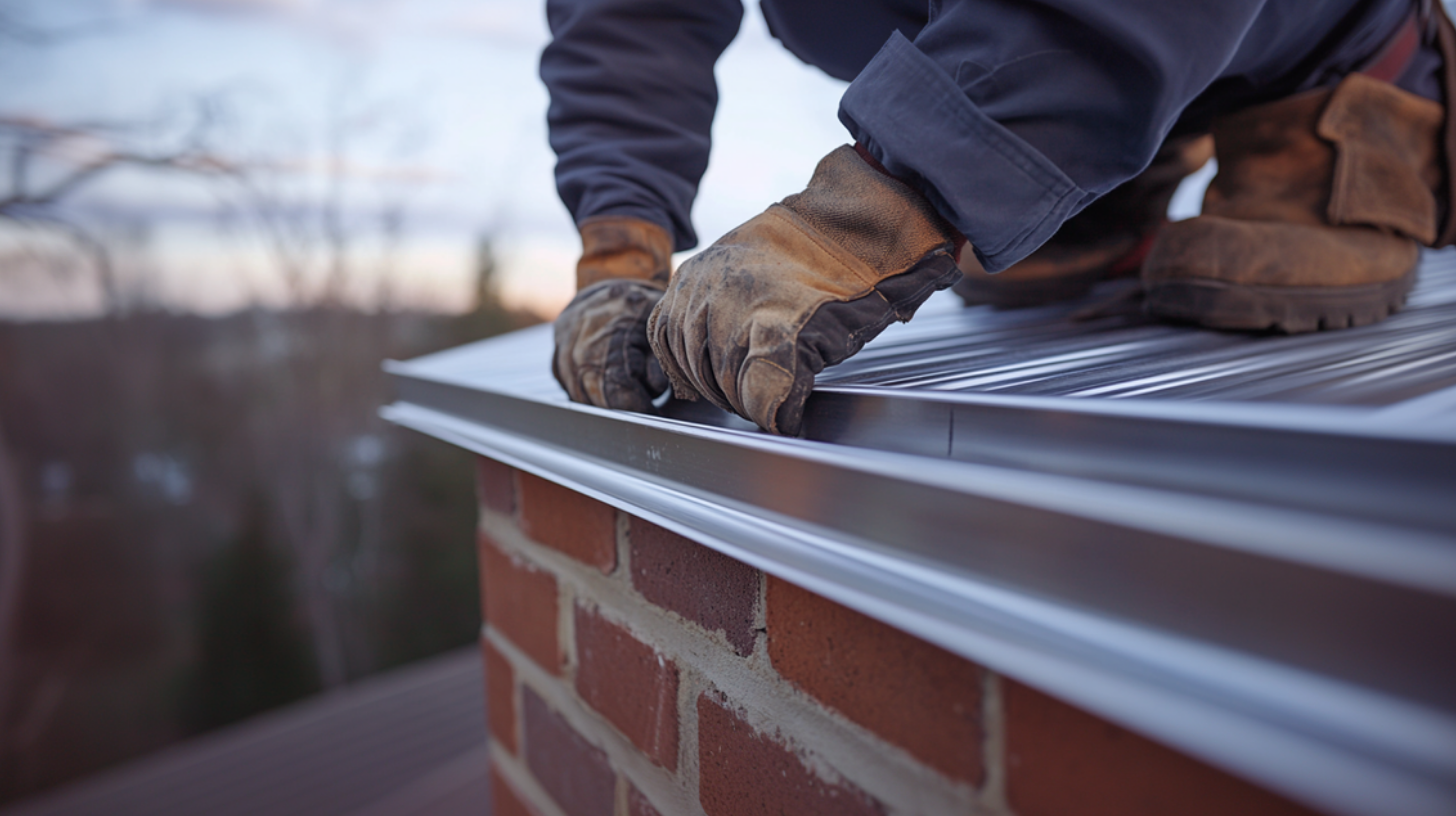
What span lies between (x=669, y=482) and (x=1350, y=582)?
0.89 ft

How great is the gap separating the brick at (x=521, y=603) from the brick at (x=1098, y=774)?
0.46m

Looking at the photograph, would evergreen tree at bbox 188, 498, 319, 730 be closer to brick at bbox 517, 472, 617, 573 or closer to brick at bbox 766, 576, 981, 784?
brick at bbox 517, 472, 617, 573

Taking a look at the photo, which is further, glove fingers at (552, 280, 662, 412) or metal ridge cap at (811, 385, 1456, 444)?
glove fingers at (552, 280, 662, 412)

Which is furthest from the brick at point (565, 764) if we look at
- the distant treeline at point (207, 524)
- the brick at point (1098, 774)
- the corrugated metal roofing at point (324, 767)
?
the distant treeline at point (207, 524)

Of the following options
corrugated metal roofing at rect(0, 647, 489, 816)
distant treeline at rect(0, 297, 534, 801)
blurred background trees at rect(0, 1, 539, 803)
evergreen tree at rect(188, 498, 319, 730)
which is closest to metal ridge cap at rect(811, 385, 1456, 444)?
corrugated metal roofing at rect(0, 647, 489, 816)

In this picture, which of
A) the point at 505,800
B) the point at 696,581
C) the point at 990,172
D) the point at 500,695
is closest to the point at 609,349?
the point at 696,581

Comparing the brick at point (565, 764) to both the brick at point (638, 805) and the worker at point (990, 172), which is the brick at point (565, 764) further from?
the worker at point (990, 172)

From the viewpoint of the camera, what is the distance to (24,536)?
119 inches

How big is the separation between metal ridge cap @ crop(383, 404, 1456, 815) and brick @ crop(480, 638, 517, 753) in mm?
616

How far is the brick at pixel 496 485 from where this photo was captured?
2.44 ft

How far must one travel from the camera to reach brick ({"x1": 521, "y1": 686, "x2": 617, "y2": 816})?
0.58 metres

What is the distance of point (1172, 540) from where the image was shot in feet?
0.58

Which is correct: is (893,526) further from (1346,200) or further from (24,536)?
(24,536)

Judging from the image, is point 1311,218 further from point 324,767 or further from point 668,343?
point 324,767
